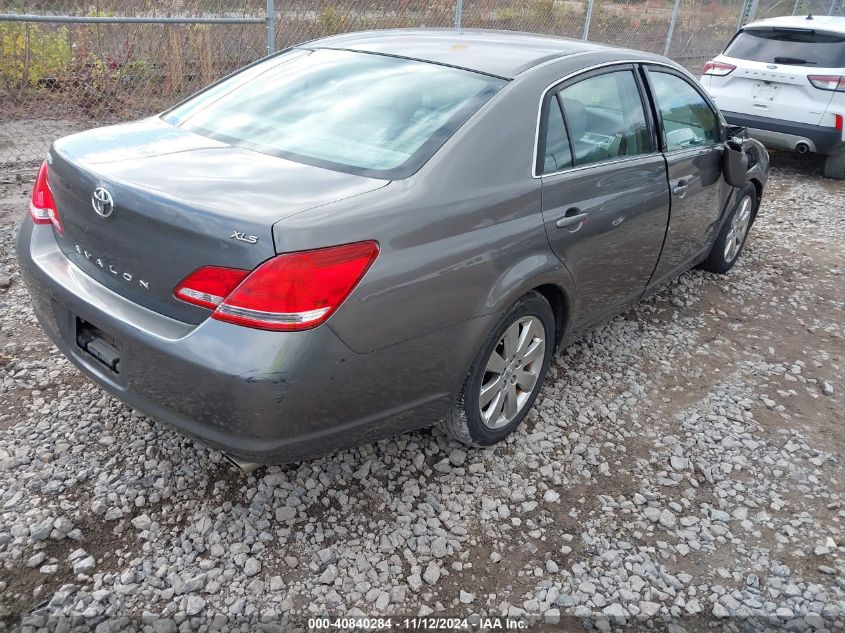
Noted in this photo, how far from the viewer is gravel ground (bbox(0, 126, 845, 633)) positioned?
2234 mm

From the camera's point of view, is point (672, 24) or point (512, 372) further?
point (672, 24)

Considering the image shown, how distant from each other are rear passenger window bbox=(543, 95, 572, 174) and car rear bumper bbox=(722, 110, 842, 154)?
5.35 m

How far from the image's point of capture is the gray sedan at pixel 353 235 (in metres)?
2.01

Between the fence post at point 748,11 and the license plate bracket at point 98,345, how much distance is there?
1711 cm

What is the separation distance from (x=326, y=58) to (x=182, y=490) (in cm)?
199

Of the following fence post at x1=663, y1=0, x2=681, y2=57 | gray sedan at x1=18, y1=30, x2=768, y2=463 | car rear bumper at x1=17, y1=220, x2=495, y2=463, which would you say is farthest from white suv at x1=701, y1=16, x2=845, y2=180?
car rear bumper at x1=17, y1=220, x2=495, y2=463

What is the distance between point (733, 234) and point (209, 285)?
4.14m

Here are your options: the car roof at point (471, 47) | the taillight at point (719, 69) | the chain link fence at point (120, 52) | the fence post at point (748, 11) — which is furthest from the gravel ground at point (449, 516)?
the fence post at point (748, 11)

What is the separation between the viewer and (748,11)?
624 inches

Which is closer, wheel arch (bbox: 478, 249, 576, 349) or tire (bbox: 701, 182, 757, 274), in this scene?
wheel arch (bbox: 478, 249, 576, 349)

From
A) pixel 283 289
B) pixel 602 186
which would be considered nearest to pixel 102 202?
pixel 283 289

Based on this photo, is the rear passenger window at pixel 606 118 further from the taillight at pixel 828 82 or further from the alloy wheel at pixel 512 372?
the taillight at pixel 828 82

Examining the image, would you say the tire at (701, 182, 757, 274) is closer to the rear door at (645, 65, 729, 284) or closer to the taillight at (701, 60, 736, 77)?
the rear door at (645, 65, 729, 284)

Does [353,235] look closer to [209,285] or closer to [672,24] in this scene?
[209,285]
